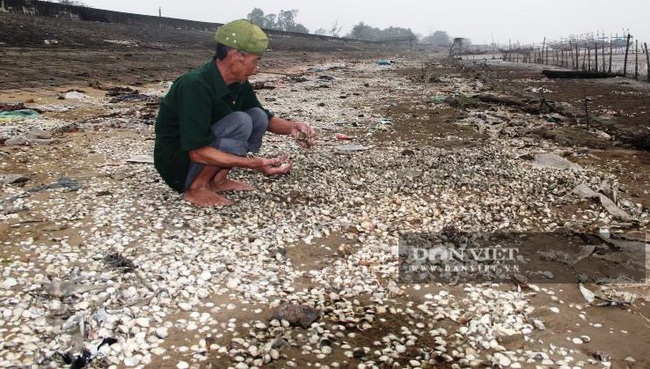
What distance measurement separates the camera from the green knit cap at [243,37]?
5133 millimetres

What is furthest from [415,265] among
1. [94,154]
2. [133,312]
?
[94,154]

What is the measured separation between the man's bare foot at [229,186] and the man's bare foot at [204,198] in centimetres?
31

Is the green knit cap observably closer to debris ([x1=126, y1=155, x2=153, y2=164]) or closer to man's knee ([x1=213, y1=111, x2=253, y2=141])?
man's knee ([x1=213, y1=111, x2=253, y2=141])

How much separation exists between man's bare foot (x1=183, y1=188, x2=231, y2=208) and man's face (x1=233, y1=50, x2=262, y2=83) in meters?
1.63

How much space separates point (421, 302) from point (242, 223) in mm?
2486

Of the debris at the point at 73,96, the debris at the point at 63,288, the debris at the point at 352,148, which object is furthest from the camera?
the debris at the point at 73,96

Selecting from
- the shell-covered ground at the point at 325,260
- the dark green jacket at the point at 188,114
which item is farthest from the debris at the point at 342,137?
the dark green jacket at the point at 188,114

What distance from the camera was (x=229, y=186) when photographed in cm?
657

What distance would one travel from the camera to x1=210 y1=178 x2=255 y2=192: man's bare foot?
6450 millimetres

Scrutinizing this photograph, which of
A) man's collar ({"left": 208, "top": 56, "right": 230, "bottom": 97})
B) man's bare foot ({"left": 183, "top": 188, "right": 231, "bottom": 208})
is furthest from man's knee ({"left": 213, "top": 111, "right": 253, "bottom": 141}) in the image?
man's bare foot ({"left": 183, "top": 188, "right": 231, "bottom": 208})

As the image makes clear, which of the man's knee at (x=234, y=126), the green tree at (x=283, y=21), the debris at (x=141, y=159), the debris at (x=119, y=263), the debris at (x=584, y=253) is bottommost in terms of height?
the debris at (x=584, y=253)

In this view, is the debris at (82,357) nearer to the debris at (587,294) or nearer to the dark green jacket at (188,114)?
the dark green jacket at (188,114)

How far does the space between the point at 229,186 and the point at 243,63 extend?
1.98m

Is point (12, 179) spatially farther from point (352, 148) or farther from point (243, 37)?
point (352, 148)
